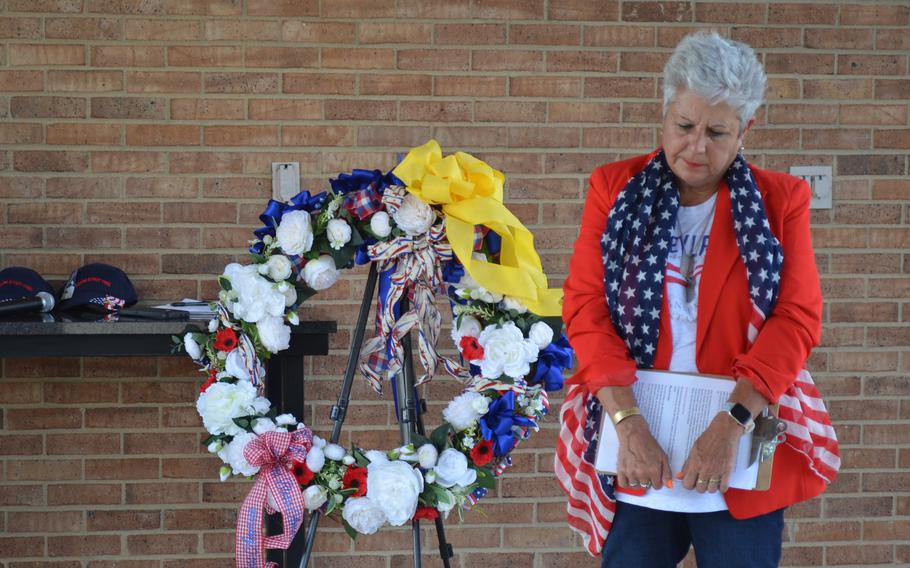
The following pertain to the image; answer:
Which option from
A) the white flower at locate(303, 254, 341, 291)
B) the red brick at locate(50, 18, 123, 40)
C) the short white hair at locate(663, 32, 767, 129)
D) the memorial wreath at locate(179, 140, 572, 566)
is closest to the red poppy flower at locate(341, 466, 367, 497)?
the memorial wreath at locate(179, 140, 572, 566)

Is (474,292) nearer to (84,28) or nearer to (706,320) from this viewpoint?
(706,320)

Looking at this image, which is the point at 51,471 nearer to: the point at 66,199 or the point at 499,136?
the point at 66,199

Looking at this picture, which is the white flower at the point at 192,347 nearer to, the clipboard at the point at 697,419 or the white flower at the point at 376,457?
the white flower at the point at 376,457

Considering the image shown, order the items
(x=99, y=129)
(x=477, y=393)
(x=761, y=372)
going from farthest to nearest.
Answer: (x=99, y=129)
(x=477, y=393)
(x=761, y=372)

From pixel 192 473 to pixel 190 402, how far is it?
9.3 inches

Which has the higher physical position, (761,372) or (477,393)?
(761,372)

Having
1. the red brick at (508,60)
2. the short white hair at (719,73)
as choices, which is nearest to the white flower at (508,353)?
the short white hair at (719,73)

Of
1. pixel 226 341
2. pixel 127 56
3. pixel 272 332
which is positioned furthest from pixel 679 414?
pixel 127 56

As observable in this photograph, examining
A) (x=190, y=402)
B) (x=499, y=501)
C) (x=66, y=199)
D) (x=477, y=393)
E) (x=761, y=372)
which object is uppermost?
(x=66, y=199)

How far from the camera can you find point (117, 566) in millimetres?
3357

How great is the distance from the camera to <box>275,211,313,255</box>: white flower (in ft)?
8.21

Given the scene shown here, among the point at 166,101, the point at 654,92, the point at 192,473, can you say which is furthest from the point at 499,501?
the point at 166,101

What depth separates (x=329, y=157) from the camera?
3.29 meters

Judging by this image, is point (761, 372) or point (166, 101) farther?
point (166, 101)
